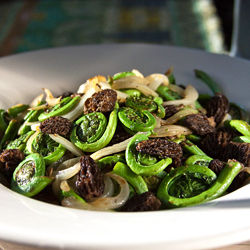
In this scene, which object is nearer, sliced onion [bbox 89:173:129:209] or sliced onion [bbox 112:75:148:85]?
sliced onion [bbox 89:173:129:209]

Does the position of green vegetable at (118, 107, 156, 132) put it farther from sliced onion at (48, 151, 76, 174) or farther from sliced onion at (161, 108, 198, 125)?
sliced onion at (48, 151, 76, 174)

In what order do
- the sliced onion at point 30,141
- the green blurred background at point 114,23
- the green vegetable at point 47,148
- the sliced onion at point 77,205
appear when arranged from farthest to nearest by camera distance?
the green blurred background at point 114,23
the sliced onion at point 30,141
the green vegetable at point 47,148
the sliced onion at point 77,205

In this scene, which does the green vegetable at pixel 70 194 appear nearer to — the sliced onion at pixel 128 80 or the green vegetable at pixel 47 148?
the green vegetable at pixel 47 148

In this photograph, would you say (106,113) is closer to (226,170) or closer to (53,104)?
(53,104)

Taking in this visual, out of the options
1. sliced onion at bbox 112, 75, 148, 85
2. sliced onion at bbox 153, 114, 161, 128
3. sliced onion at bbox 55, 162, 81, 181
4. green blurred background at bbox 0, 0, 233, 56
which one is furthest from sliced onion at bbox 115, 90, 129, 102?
green blurred background at bbox 0, 0, 233, 56

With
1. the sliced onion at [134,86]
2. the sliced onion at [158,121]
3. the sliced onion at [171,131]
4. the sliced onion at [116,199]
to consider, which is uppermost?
the sliced onion at [134,86]

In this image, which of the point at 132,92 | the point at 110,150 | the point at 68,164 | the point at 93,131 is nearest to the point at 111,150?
the point at 110,150

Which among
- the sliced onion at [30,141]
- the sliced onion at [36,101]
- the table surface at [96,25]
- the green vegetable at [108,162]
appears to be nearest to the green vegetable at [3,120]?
the sliced onion at [36,101]

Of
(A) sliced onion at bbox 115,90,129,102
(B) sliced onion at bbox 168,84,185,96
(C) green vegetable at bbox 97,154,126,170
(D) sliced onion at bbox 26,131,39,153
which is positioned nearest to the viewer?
(C) green vegetable at bbox 97,154,126,170
